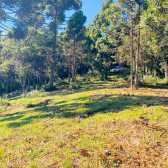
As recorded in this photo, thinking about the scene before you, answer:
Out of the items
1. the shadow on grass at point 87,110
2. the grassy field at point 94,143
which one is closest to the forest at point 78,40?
the shadow on grass at point 87,110

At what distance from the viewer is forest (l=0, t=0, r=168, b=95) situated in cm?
1345

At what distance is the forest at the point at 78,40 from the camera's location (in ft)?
44.1

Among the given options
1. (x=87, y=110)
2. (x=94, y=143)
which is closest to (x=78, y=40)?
(x=87, y=110)

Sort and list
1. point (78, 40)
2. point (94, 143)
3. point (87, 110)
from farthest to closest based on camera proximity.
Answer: point (78, 40) < point (87, 110) < point (94, 143)

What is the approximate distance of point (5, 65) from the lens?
80.9 feet

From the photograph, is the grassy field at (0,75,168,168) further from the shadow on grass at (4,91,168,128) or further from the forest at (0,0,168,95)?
the forest at (0,0,168,95)

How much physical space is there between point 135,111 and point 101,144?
11.1 ft

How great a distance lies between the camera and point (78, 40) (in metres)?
23.2

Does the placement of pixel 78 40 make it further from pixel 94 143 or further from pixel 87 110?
pixel 94 143

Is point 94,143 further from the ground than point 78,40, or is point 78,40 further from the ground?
point 78,40

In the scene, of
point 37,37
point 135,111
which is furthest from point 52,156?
point 37,37

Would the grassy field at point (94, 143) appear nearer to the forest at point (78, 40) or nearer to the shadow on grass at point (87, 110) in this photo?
the shadow on grass at point (87, 110)

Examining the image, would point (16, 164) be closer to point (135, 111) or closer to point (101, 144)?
point (101, 144)

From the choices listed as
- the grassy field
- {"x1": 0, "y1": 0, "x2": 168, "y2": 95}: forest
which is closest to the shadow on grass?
the grassy field
